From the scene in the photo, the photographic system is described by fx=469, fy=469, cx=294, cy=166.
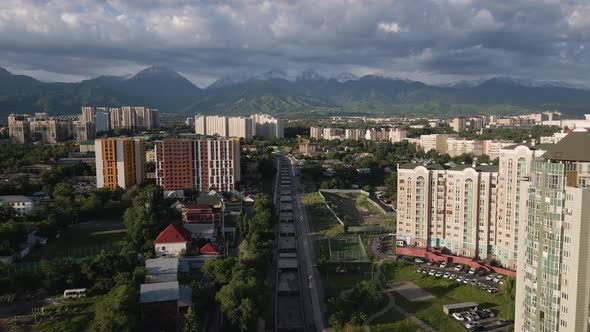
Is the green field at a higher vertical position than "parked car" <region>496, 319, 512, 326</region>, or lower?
higher

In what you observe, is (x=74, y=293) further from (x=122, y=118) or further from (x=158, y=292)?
(x=122, y=118)

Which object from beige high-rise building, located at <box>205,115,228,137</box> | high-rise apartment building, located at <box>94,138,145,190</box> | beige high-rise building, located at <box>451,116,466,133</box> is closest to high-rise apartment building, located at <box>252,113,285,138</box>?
beige high-rise building, located at <box>205,115,228,137</box>

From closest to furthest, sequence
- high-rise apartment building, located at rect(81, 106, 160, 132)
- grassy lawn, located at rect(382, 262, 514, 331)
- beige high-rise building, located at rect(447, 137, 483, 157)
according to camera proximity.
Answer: grassy lawn, located at rect(382, 262, 514, 331) → beige high-rise building, located at rect(447, 137, 483, 157) → high-rise apartment building, located at rect(81, 106, 160, 132)

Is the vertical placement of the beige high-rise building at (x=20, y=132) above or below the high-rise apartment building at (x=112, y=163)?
above

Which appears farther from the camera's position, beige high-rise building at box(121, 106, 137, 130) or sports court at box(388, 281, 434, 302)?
beige high-rise building at box(121, 106, 137, 130)

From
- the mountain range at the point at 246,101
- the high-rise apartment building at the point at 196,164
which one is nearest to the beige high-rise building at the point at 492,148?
the high-rise apartment building at the point at 196,164

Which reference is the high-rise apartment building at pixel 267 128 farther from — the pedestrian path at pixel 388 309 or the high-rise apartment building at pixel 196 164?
the pedestrian path at pixel 388 309

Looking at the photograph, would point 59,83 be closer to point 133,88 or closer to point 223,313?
point 133,88

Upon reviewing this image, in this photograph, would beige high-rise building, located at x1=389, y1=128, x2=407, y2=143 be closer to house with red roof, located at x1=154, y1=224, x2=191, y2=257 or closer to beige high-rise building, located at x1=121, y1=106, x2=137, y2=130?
beige high-rise building, located at x1=121, y1=106, x2=137, y2=130

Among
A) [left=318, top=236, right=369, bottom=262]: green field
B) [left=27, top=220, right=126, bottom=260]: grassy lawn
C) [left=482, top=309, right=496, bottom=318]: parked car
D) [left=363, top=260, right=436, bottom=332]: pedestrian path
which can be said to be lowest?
[left=363, top=260, right=436, bottom=332]: pedestrian path
